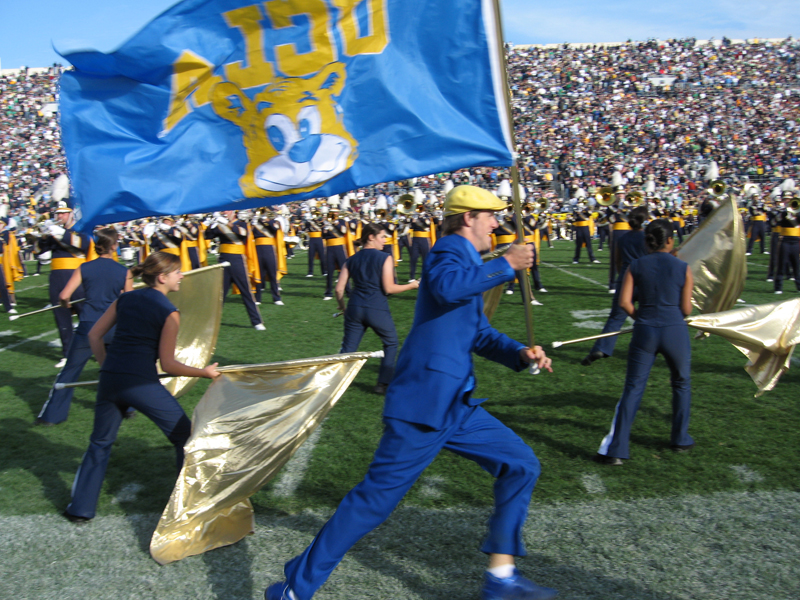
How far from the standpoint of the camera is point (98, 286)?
6125mm

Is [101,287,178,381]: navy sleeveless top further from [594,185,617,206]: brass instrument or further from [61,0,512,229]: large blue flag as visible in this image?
[594,185,617,206]: brass instrument

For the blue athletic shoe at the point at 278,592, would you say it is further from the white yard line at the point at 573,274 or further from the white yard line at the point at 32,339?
the white yard line at the point at 573,274

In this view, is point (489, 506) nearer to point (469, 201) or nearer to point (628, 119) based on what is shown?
point (469, 201)

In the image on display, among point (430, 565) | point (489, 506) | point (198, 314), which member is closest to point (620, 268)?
point (489, 506)

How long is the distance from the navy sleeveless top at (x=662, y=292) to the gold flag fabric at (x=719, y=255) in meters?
2.53

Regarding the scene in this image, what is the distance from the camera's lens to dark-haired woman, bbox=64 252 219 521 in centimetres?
374

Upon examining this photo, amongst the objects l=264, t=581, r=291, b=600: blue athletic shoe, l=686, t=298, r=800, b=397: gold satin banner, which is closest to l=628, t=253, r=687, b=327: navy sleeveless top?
l=686, t=298, r=800, b=397: gold satin banner

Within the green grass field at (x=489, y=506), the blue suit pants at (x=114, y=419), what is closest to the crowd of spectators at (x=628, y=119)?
the green grass field at (x=489, y=506)

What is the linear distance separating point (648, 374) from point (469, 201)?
7.84 feet

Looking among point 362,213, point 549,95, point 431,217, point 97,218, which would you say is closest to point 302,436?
point 97,218

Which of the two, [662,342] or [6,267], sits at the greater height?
[662,342]

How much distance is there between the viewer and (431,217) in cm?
1870

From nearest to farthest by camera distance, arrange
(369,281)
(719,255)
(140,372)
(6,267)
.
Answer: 1. (140,372)
2. (369,281)
3. (719,255)
4. (6,267)

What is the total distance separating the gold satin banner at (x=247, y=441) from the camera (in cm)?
348
